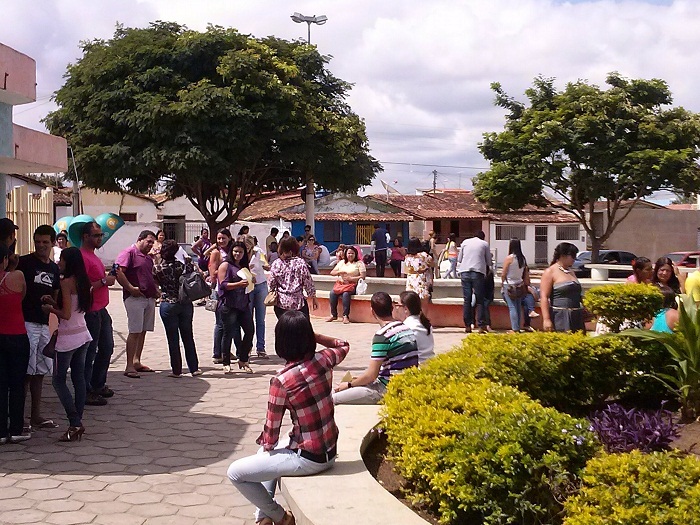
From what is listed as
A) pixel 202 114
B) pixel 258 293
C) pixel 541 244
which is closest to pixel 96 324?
pixel 258 293

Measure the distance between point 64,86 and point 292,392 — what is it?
92.9 feet

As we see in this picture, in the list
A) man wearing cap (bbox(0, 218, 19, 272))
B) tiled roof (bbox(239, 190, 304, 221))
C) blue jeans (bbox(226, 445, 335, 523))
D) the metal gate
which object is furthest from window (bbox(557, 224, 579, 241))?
blue jeans (bbox(226, 445, 335, 523))

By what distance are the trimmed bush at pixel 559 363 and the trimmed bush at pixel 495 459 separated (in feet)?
4.11

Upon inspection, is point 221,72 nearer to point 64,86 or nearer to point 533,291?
point 64,86

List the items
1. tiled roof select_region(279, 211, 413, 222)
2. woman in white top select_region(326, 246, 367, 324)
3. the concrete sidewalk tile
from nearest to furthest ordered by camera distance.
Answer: the concrete sidewalk tile < woman in white top select_region(326, 246, 367, 324) < tiled roof select_region(279, 211, 413, 222)

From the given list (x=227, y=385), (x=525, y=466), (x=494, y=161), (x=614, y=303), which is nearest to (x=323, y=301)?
(x=227, y=385)

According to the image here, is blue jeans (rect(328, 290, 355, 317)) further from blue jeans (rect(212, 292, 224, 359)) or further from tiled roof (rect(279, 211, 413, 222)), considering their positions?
tiled roof (rect(279, 211, 413, 222))

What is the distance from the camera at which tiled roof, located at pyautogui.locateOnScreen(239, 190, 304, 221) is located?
44094 mm

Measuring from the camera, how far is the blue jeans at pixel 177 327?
30.1 ft

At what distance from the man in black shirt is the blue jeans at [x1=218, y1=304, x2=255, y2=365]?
123 inches

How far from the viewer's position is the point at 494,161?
3136cm

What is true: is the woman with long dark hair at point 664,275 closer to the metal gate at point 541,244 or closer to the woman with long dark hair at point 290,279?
the woman with long dark hair at point 290,279

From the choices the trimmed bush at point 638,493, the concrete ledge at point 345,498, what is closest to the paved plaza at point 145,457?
the concrete ledge at point 345,498

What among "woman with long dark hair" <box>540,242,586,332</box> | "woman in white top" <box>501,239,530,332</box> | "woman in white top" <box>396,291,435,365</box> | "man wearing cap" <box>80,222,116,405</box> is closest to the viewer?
"woman in white top" <box>396,291,435,365</box>
